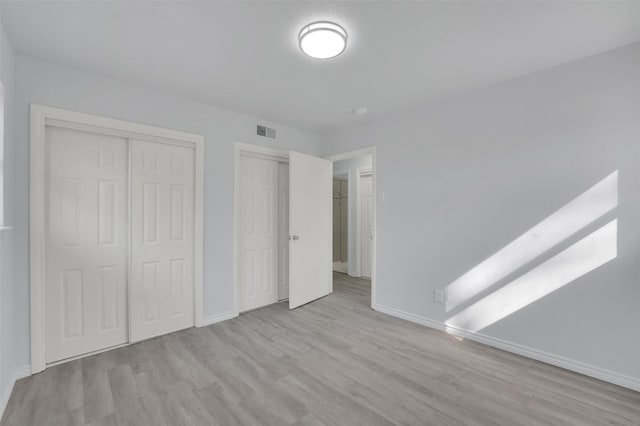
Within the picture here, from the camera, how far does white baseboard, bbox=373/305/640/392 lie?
194 centimetres

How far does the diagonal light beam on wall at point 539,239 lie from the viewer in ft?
6.68

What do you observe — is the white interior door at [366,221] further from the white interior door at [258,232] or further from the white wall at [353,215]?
the white interior door at [258,232]

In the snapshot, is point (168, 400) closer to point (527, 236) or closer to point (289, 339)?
point (289, 339)

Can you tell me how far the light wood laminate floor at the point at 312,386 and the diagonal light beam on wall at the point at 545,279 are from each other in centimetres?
28

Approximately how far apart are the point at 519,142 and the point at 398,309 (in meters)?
2.16

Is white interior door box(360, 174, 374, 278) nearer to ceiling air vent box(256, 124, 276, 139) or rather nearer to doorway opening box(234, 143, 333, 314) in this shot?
doorway opening box(234, 143, 333, 314)

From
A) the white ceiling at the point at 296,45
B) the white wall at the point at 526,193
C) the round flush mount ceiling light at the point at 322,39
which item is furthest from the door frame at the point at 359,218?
the round flush mount ceiling light at the point at 322,39

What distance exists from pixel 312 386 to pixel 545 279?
211 cm

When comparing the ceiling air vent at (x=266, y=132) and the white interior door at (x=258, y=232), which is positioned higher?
the ceiling air vent at (x=266, y=132)

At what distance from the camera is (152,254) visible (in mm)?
2674

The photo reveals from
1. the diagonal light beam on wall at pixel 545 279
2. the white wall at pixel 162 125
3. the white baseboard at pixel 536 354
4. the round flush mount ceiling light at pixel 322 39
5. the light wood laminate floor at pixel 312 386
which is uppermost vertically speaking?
the round flush mount ceiling light at pixel 322 39

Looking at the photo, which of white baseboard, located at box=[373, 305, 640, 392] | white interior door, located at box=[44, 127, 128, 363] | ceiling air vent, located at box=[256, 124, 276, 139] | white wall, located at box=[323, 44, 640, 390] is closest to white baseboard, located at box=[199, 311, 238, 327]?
white interior door, located at box=[44, 127, 128, 363]

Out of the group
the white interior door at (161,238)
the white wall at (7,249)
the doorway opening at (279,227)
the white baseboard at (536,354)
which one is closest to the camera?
the white wall at (7,249)

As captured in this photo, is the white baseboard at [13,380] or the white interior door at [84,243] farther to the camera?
the white interior door at [84,243]
